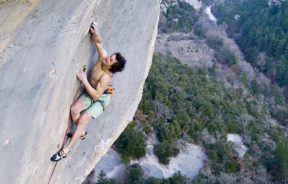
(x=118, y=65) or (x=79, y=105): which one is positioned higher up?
(x=118, y=65)

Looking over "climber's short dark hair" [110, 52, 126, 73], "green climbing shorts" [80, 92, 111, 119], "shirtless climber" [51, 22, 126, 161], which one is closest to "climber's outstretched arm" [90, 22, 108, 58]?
"shirtless climber" [51, 22, 126, 161]

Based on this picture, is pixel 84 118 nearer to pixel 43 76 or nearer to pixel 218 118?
pixel 43 76

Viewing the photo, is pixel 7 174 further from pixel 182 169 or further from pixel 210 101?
pixel 210 101

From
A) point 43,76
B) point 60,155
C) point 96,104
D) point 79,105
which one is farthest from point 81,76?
point 60,155

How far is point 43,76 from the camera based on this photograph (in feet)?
21.7

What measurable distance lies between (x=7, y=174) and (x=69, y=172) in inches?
77.3

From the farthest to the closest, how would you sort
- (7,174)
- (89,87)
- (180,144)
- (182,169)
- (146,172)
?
(180,144), (182,169), (146,172), (89,87), (7,174)

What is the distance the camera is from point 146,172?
940 inches

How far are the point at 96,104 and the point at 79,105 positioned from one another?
13.5 inches

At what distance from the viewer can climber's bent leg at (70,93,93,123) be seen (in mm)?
7551

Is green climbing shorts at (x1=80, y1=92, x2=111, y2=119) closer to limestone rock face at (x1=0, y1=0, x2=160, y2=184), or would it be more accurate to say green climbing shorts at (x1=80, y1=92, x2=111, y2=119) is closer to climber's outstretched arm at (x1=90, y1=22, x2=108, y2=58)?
limestone rock face at (x1=0, y1=0, x2=160, y2=184)

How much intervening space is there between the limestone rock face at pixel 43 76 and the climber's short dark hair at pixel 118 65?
14.4 inches

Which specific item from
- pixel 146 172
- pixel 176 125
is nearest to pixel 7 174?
pixel 146 172

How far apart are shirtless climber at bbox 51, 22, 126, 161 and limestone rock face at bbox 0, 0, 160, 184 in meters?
0.14
